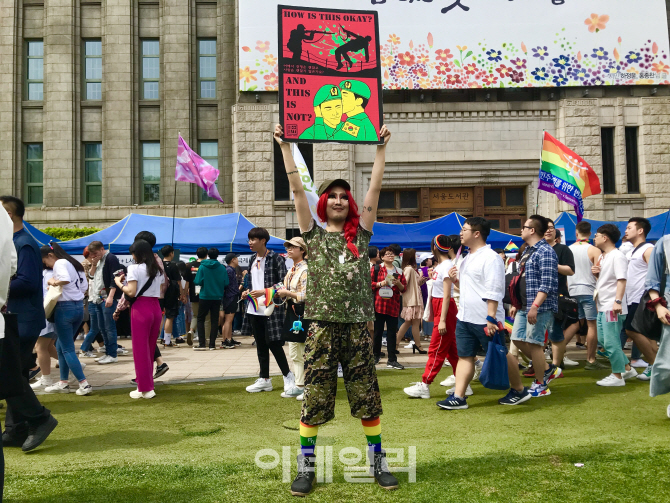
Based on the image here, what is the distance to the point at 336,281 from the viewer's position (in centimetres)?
412

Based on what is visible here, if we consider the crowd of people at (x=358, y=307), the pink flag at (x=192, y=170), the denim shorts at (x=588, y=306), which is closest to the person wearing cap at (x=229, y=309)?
the crowd of people at (x=358, y=307)

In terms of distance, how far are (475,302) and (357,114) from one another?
102 inches

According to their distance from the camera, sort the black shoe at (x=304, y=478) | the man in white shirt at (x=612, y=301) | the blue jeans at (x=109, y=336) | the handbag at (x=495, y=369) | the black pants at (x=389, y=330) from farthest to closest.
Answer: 1. the blue jeans at (x=109, y=336)
2. the black pants at (x=389, y=330)
3. the man in white shirt at (x=612, y=301)
4. the handbag at (x=495, y=369)
5. the black shoe at (x=304, y=478)

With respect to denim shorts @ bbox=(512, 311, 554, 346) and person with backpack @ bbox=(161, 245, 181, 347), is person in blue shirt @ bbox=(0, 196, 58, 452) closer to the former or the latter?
denim shorts @ bbox=(512, 311, 554, 346)

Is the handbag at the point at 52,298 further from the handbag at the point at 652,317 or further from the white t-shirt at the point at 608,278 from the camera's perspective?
the white t-shirt at the point at 608,278

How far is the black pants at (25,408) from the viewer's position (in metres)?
5.02

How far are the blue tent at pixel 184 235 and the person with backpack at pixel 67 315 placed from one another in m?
6.97

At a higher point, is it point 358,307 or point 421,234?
point 421,234

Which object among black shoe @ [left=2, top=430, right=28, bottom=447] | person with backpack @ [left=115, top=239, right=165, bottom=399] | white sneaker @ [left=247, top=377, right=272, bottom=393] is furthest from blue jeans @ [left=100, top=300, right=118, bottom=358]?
black shoe @ [left=2, top=430, right=28, bottom=447]

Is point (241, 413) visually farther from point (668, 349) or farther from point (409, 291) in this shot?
point (409, 291)

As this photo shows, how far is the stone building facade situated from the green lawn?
14.0m

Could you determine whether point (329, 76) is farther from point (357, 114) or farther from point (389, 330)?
point (389, 330)

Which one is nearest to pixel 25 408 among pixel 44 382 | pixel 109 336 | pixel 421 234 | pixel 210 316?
pixel 44 382

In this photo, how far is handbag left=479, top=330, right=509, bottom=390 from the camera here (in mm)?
6125
